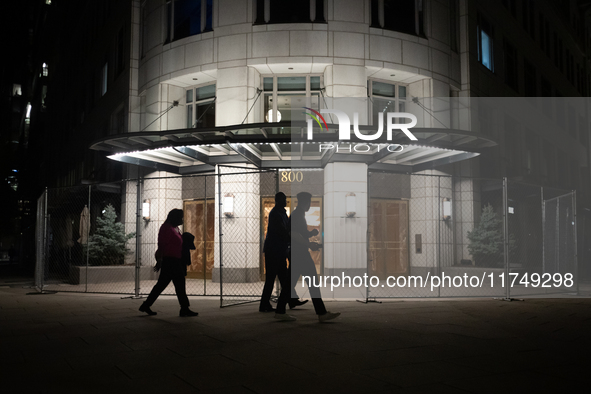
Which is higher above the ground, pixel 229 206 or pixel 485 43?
pixel 485 43

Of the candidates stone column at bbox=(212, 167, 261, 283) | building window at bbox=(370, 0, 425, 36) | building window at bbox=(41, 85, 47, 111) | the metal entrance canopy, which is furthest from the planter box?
building window at bbox=(41, 85, 47, 111)

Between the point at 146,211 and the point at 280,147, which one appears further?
the point at 146,211

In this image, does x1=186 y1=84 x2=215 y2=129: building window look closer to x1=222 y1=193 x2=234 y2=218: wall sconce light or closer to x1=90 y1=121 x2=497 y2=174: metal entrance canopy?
x1=90 y1=121 x2=497 y2=174: metal entrance canopy

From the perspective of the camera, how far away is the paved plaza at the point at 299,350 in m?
4.68

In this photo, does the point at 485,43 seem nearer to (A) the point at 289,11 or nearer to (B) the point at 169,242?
(A) the point at 289,11

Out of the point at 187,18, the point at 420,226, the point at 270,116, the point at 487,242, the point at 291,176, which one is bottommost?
the point at 487,242

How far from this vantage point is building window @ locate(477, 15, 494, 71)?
20.8 m

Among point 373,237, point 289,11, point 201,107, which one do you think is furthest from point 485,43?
point 201,107

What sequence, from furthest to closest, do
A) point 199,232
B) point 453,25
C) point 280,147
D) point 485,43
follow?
point 485,43 → point 453,25 → point 199,232 → point 280,147

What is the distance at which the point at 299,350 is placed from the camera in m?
6.09

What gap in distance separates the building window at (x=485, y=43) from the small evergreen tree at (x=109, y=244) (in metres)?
14.8

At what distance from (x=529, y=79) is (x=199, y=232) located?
61.4 feet

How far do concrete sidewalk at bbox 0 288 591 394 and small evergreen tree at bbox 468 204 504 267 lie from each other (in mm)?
6252

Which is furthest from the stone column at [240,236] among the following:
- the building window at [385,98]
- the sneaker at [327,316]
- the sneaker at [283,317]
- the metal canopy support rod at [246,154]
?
the sneaker at [327,316]
